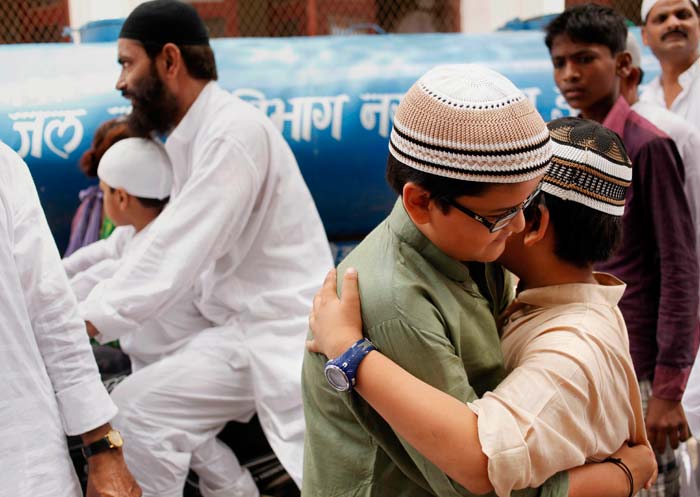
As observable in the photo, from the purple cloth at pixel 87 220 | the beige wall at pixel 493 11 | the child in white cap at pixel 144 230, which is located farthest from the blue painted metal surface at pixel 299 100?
the beige wall at pixel 493 11

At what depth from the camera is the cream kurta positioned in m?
1.12

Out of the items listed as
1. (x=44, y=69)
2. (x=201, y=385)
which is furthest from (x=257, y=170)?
(x=44, y=69)

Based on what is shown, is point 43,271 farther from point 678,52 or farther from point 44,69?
point 678,52

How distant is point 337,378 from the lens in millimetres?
1168

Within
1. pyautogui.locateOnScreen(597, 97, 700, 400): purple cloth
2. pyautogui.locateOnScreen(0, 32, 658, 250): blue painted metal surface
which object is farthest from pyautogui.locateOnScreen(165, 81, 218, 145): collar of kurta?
pyautogui.locateOnScreen(597, 97, 700, 400): purple cloth

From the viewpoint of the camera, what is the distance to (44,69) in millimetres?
3811

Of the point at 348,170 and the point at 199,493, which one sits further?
the point at 348,170

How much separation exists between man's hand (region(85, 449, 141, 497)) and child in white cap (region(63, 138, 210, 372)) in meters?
0.93

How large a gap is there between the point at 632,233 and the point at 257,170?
3.53 ft

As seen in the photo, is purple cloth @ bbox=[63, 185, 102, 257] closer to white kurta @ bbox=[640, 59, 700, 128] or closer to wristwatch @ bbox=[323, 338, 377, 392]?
white kurta @ bbox=[640, 59, 700, 128]

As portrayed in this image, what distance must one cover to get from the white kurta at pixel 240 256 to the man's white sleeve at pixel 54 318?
63 cm

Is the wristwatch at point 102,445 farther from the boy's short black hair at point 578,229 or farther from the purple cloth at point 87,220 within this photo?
the purple cloth at point 87,220

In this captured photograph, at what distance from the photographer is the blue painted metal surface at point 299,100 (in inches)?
146

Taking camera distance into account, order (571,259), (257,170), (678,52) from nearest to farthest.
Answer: (571,259) < (257,170) < (678,52)
